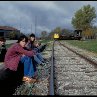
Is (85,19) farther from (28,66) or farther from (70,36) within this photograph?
(28,66)

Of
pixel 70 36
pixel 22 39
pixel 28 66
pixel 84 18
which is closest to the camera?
pixel 22 39

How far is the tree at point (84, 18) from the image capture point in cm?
11588

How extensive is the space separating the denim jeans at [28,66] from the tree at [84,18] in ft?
349

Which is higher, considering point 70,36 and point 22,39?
point 22,39

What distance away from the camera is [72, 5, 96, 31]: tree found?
380 feet

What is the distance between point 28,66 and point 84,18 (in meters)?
108

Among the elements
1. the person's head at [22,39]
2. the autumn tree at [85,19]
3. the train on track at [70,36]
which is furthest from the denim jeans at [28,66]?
the autumn tree at [85,19]

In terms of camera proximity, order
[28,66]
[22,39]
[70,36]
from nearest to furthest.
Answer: [22,39] < [28,66] < [70,36]

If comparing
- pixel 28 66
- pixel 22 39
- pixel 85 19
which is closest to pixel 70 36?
pixel 85 19

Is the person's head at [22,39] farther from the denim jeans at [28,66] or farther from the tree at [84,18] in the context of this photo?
the tree at [84,18]

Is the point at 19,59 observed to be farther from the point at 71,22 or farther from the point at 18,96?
the point at 71,22

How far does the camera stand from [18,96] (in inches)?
320

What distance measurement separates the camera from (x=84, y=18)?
116312mm

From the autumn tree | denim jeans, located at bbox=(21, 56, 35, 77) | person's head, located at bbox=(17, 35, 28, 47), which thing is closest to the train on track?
the autumn tree
